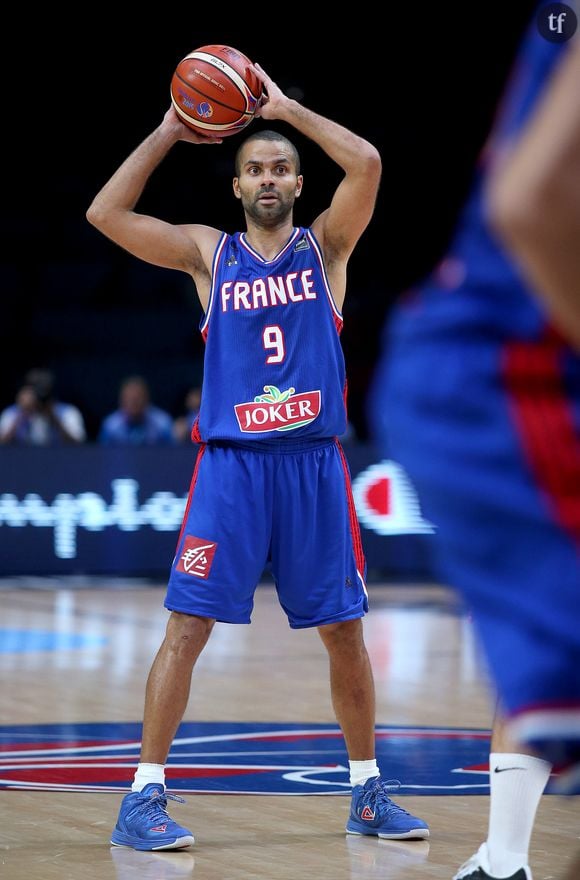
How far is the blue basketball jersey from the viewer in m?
3.88

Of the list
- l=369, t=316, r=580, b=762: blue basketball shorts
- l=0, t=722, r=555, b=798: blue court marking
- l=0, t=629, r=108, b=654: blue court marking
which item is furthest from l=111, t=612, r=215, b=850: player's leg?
l=0, t=629, r=108, b=654: blue court marking

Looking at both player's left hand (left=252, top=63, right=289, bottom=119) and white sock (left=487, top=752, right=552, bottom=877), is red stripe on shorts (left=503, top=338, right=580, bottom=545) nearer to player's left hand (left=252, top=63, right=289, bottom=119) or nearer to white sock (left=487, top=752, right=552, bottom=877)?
white sock (left=487, top=752, right=552, bottom=877)

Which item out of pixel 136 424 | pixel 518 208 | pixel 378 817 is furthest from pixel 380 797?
pixel 136 424

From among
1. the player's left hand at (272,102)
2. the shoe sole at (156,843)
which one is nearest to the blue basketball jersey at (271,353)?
the player's left hand at (272,102)

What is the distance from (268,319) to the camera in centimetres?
392

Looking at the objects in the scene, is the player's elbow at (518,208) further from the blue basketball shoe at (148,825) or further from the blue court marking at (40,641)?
the blue court marking at (40,641)

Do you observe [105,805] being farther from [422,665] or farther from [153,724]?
[422,665]

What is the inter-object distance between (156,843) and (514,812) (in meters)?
1.16

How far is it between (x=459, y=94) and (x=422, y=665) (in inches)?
438

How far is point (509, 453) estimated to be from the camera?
1.45 m

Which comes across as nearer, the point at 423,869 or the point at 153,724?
the point at 423,869

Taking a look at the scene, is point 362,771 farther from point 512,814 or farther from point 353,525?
point 512,814

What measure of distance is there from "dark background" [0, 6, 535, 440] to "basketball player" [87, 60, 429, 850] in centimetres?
1147

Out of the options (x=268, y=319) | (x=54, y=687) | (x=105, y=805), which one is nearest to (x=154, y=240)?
(x=268, y=319)
